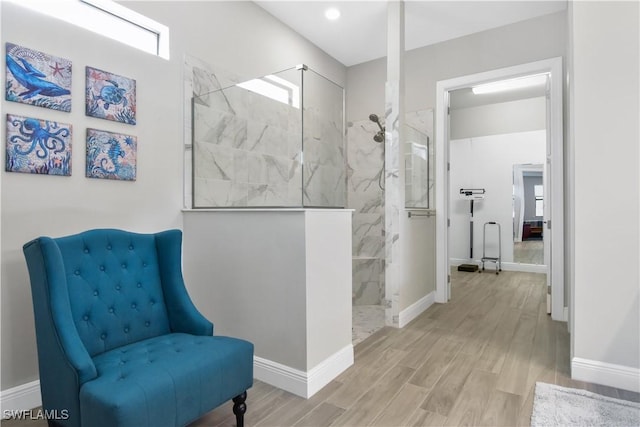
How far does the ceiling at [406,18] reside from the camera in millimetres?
3307

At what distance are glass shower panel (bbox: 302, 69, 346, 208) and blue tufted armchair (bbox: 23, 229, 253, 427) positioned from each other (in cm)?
86

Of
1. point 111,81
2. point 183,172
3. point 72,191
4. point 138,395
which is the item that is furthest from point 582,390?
point 111,81

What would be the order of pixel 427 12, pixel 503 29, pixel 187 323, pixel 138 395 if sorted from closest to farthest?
1. pixel 138 395
2. pixel 187 323
3. pixel 427 12
4. pixel 503 29

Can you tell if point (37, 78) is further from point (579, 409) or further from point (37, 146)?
A: point (579, 409)

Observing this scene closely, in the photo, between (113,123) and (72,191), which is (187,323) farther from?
(113,123)

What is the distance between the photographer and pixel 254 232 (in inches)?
85.9

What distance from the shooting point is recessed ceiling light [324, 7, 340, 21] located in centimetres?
343

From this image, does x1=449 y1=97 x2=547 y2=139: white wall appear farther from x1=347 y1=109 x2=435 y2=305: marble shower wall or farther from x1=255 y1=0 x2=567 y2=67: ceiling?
x1=255 y1=0 x2=567 y2=67: ceiling

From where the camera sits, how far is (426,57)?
4.06m

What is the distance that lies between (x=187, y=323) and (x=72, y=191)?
3.35ft

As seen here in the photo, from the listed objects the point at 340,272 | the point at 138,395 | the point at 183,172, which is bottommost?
the point at 138,395

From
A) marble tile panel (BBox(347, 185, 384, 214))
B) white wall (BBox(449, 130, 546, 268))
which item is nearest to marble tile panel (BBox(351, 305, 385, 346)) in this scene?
marble tile panel (BBox(347, 185, 384, 214))

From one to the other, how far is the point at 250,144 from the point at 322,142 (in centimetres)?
56

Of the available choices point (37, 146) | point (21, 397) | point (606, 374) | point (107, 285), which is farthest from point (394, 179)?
point (21, 397)
